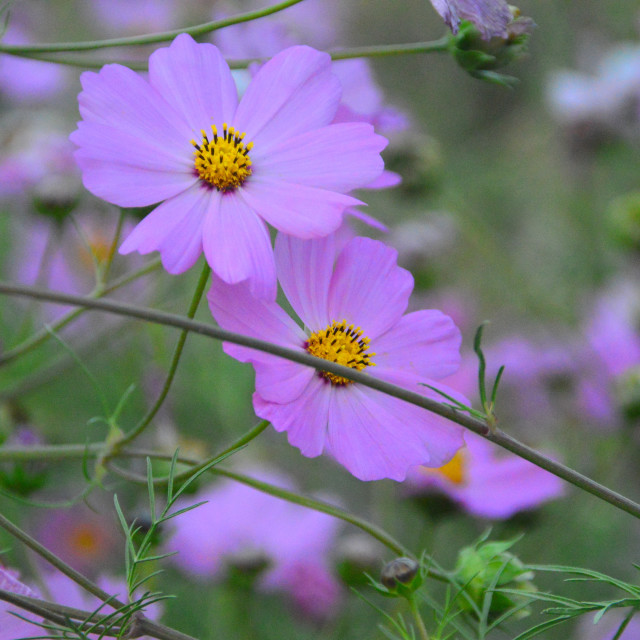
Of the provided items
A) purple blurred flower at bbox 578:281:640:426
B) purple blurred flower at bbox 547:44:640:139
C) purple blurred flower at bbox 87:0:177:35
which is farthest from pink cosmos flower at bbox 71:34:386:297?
purple blurred flower at bbox 87:0:177:35

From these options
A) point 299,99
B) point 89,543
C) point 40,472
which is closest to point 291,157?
point 299,99

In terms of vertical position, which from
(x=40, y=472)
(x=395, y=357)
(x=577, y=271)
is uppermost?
(x=395, y=357)

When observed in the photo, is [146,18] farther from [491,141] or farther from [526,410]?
[526,410]

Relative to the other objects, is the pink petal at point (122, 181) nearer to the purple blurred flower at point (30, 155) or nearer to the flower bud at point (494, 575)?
the flower bud at point (494, 575)

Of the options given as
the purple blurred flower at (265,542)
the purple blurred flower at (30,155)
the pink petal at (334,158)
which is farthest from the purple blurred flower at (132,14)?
the pink petal at (334,158)

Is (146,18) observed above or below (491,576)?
above

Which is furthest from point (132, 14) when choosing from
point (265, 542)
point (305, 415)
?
point (305, 415)

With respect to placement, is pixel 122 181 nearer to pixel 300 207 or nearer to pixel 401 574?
pixel 300 207
